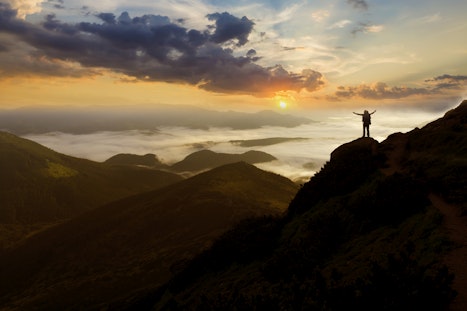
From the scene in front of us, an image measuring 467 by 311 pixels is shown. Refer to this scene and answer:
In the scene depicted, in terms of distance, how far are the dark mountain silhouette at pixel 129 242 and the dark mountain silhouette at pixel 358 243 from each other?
5845cm

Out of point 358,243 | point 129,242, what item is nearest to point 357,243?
point 358,243

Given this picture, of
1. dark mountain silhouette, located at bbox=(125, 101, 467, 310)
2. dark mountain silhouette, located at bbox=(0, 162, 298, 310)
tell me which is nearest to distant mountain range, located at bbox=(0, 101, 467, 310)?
dark mountain silhouette, located at bbox=(125, 101, 467, 310)

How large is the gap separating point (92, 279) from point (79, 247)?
32127 mm

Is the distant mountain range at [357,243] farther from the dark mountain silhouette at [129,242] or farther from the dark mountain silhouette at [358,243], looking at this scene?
the dark mountain silhouette at [129,242]

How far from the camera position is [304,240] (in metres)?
17.1

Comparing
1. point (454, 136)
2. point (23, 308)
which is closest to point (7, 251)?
point (23, 308)

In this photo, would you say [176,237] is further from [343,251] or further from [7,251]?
[343,251]

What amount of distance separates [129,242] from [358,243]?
11325 cm

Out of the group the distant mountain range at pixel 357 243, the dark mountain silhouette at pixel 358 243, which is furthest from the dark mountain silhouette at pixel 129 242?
the dark mountain silhouette at pixel 358 243

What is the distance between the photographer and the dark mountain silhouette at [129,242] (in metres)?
87.1

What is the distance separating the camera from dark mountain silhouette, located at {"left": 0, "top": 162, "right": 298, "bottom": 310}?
87.1 m

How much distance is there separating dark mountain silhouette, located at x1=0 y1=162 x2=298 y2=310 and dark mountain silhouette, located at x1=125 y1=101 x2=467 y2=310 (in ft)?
192

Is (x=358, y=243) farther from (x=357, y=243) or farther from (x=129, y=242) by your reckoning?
(x=129, y=242)

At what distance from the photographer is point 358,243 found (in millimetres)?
14539
